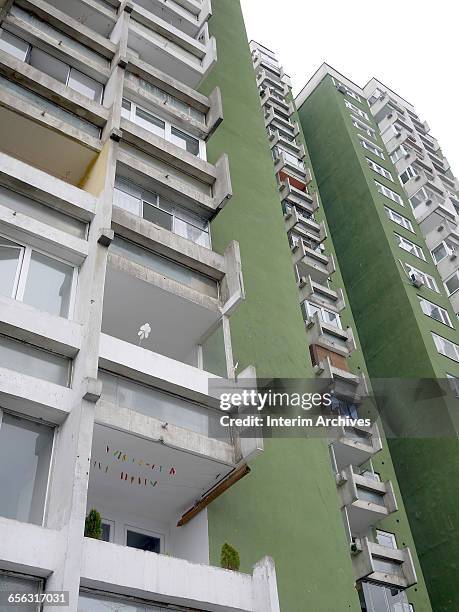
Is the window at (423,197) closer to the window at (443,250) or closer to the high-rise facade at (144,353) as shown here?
the window at (443,250)

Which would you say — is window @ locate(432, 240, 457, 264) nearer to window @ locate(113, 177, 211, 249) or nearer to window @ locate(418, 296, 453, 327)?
window @ locate(418, 296, 453, 327)

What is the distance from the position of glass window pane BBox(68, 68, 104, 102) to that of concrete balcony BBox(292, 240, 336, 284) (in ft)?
51.9

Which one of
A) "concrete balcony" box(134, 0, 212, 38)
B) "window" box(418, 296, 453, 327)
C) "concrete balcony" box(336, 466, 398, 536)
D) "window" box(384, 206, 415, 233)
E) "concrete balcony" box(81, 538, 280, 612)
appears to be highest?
"window" box(384, 206, 415, 233)

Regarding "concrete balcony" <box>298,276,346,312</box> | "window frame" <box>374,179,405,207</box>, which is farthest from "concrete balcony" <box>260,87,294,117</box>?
"concrete balcony" <box>298,276,346,312</box>

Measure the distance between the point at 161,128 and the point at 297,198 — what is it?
18706 millimetres

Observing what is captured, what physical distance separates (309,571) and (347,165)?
30715 millimetres

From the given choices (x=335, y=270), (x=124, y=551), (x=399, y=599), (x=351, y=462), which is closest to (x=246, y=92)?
(x=335, y=270)

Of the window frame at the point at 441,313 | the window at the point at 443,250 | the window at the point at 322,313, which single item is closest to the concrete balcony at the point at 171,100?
the window at the point at 322,313

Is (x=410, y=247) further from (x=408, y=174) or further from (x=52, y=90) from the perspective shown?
(x=52, y=90)

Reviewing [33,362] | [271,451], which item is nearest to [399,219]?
[271,451]

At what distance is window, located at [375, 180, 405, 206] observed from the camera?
38.4m

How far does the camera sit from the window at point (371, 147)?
4203cm

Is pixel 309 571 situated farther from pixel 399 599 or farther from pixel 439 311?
pixel 439 311

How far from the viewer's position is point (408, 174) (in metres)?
41.9
